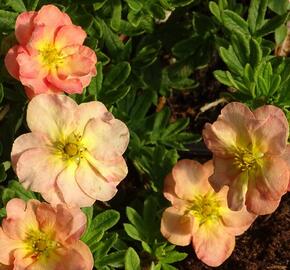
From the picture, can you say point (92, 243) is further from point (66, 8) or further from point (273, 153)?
point (66, 8)

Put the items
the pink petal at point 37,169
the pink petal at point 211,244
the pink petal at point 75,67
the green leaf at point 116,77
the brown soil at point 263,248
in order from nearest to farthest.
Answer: the pink petal at point 37,169 < the pink petal at point 75,67 < the pink petal at point 211,244 < the green leaf at point 116,77 < the brown soil at point 263,248

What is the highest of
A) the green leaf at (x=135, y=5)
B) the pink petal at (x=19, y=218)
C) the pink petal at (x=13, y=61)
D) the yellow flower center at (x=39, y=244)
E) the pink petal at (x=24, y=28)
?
the pink petal at (x=24, y=28)

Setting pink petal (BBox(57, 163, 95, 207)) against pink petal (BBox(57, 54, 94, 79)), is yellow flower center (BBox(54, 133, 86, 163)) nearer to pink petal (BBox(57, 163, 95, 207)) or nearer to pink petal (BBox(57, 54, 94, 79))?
pink petal (BBox(57, 163, 95, 207))

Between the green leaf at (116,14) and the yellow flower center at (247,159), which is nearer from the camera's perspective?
the yellow flower center at (247,159)

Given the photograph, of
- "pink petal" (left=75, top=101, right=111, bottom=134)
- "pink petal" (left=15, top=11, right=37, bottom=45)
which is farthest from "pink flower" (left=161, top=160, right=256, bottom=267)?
"pink petal" (left=15, top=11, right=37, bottom=45)

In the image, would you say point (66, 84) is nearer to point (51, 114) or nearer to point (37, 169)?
point (51, 114)

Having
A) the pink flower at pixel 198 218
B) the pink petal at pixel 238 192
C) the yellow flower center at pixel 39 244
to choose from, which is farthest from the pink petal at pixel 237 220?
the yellow flower center at pixel 39 244

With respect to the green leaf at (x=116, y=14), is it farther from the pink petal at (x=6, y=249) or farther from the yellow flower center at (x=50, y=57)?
the pink petal at (x=6, y=249)
